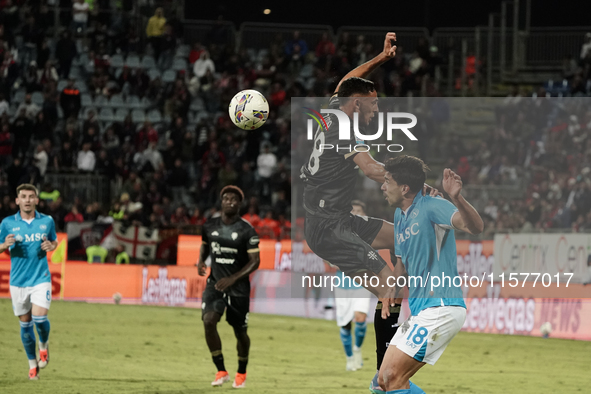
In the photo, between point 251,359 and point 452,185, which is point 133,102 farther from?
point 452,185

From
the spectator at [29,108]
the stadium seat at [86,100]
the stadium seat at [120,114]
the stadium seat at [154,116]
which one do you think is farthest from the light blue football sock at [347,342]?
the stadium seat at [86,100]

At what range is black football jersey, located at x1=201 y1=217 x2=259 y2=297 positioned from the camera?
10.6m

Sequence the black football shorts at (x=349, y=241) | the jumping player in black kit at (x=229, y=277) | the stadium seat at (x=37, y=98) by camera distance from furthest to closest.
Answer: the stadium seat at (x=37, y=98) → the jumping player in black kit at (x=229, y=277) → the black football shorts at (x=349, y=241)

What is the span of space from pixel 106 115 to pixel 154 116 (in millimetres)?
1352

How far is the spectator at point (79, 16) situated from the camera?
25547 mm

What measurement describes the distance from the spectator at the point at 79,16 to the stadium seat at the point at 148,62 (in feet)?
6.77

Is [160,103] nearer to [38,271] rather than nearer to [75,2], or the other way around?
[75,2]

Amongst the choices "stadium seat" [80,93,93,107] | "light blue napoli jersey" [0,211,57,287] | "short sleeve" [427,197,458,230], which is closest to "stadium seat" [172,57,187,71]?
"stadium seat" [80,93,93,107]

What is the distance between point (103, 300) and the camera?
1905 centimetres

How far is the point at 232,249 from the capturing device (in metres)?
10.6

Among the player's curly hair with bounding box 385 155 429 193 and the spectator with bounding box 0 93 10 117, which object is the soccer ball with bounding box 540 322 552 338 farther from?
the spectator with bounding box 0 93 10 117

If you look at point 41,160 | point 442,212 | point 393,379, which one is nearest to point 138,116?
point 41,160

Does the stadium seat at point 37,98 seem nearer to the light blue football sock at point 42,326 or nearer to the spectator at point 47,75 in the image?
the spectator at point 47,75

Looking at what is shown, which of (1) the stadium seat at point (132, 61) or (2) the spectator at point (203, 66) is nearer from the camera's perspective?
(2) the spectator at point (203, 66)
